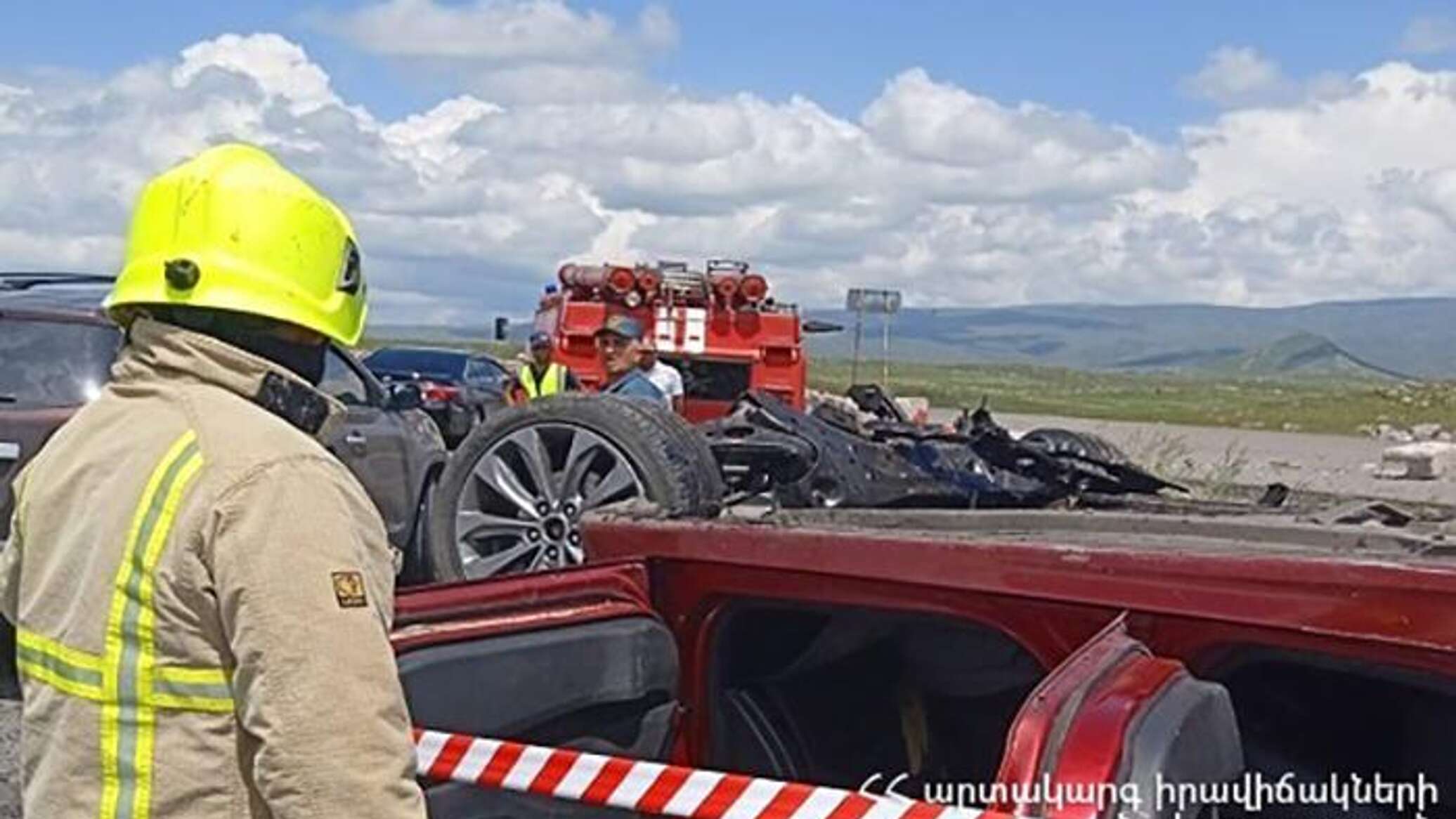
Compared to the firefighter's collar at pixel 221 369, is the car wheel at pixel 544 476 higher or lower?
lower

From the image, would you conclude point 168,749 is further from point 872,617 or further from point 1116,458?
point 1116,458

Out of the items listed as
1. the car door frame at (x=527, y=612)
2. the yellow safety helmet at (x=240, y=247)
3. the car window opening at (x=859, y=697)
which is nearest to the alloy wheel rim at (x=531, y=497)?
the car window opening at (x=859, y=697)

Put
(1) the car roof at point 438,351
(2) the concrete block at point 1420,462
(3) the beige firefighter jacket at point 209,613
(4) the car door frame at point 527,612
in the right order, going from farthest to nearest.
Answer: (1) the car roof at point 438,351 → (2) the concrete block at point 1420,462 → (4) the car door frame at point 527,612 → (3) the beige firefighter jacket at point 209,613

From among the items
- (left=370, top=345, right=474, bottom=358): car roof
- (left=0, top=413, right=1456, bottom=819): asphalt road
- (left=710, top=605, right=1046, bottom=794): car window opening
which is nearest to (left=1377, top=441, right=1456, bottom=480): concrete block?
(left=0, top=413, right=1456, bottom=819): asphalt road

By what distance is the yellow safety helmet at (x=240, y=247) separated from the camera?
7.47ft

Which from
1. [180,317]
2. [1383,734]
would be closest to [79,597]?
[180,317]

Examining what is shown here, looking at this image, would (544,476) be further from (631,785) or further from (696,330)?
(696,330)

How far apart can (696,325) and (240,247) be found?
1464 cm

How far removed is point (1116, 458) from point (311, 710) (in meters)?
5.03

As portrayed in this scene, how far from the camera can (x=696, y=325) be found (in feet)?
55.5

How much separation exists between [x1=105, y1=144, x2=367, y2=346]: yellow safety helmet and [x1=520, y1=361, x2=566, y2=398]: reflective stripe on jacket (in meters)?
9.91

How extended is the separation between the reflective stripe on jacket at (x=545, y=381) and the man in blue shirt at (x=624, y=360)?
3353 mm

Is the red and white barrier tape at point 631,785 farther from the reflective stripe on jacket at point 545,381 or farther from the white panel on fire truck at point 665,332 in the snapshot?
the white panel on fire truck at point 665,332

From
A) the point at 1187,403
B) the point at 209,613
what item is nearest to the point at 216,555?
the point at 209,613
